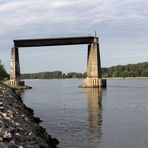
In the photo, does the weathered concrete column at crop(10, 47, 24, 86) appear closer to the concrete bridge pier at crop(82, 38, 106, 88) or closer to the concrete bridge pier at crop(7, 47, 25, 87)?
the concrete bridge pier at crop(7, 47, 25, 87)

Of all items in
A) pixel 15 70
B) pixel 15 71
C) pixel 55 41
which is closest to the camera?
pixel 55 41

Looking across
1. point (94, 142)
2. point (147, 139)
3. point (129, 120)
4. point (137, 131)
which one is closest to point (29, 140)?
point (94, 142)

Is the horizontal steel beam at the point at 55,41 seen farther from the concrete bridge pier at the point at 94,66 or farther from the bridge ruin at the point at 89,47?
the concrete bridge pier at the point at 94,66

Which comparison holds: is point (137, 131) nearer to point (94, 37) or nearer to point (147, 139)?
point (147, 139)

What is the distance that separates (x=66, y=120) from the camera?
1502 inches

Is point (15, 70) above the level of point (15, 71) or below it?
above

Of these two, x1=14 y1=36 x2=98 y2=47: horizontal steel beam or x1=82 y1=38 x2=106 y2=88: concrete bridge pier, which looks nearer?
x1=14 y1=36 x2=98 y2=47: horizontal steel beam

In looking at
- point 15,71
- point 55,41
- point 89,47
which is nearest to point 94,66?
point 89,47

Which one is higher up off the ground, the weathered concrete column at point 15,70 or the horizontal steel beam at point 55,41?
the horizontal steel beam at point 55,41

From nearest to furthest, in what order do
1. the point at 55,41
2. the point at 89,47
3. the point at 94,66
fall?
1. the point at 55,41
2. the point at 94,66
3. the point at 89,47

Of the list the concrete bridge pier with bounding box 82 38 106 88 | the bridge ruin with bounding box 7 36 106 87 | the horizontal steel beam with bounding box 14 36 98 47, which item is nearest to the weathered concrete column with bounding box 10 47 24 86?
the bridge ruin with bounding box 7 36 106 87

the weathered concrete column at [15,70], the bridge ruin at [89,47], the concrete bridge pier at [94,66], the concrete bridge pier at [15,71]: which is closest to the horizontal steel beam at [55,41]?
the bridge ruin at [89,47]

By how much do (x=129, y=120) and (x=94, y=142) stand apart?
1304 centimetres

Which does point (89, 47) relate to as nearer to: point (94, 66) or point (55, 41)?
point (94, 66)
